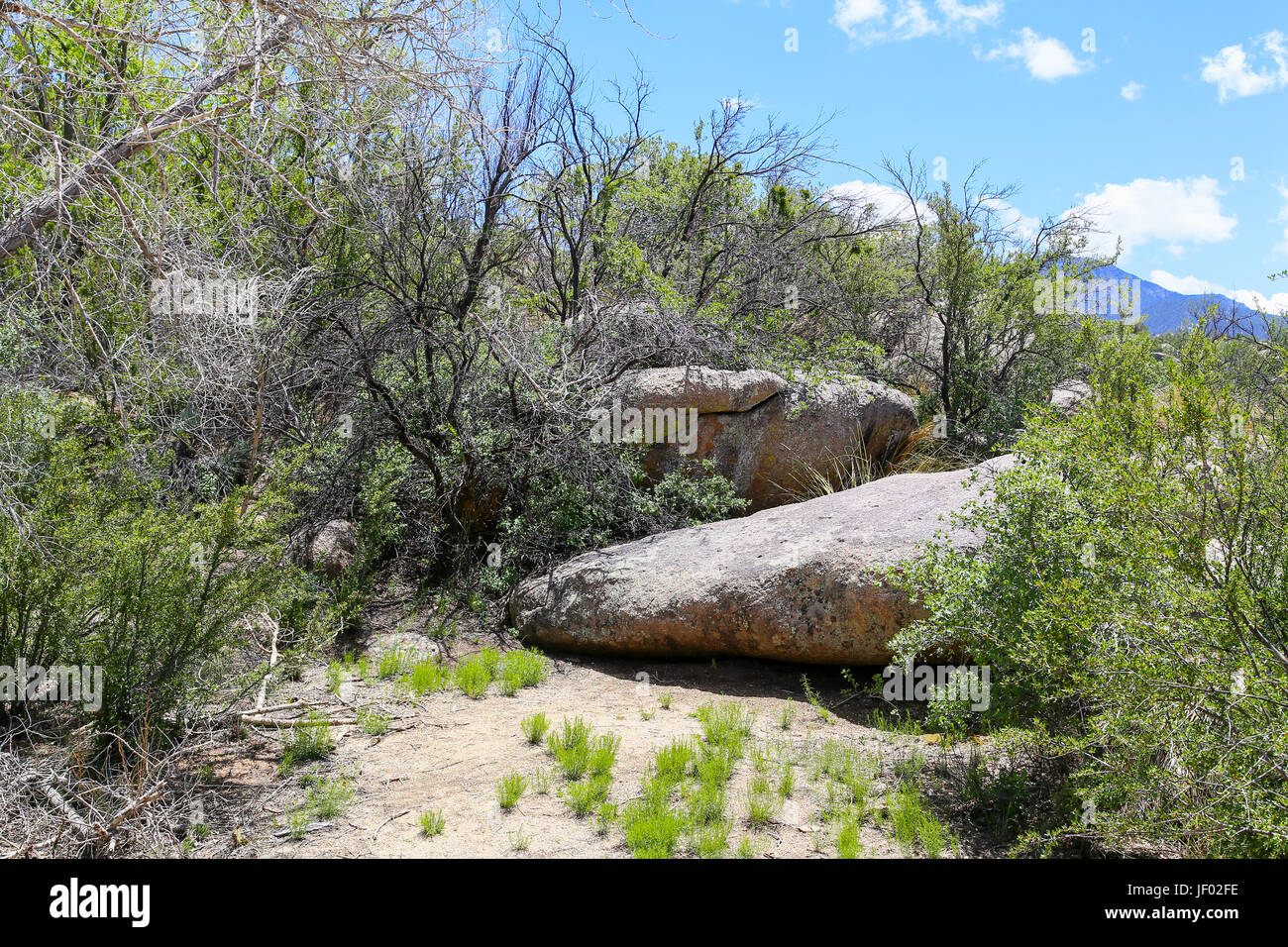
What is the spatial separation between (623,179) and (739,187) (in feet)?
8.02

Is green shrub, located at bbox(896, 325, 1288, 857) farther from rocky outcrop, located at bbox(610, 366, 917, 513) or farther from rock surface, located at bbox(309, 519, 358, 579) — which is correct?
rock surface, located at bbox(309, 519, 358, 579)

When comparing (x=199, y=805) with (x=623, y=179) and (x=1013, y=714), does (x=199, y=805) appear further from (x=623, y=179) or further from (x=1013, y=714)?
(x=623, y=179)

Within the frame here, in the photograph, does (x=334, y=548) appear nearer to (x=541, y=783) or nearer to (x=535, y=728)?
(x=535, y=728)

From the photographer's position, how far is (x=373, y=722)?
18.1 feet

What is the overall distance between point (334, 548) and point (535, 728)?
385 cm

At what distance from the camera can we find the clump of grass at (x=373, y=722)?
5488mm

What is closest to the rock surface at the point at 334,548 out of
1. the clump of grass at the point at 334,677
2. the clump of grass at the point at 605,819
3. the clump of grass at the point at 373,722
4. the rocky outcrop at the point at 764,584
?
the clump of grass at the point at 334,677

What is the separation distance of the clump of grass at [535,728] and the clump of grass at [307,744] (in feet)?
3.81

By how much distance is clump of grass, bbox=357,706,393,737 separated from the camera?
5488 mm

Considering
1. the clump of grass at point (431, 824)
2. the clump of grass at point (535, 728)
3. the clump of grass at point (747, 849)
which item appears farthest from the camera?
the clump of grass at point (535, 728)

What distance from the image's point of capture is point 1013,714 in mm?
4230

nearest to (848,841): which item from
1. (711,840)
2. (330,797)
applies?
(711,840)

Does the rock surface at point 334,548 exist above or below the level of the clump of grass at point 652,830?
above

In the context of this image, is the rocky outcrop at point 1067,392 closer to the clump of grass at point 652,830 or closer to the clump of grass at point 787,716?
the clump of grass at point 787,716
